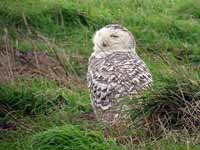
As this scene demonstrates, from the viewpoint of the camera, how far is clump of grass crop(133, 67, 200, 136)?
6266 millimetres

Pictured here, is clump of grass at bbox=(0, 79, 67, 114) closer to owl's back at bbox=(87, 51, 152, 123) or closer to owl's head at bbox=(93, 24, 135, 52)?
owl's back at bbox=(87, 51, 152, 123)

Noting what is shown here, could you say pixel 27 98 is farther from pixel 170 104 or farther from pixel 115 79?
pixel 170 104

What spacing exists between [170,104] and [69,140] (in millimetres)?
944

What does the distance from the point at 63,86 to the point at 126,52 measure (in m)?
1.07

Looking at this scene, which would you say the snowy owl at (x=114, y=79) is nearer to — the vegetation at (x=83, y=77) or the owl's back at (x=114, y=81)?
the owl's back at (x=114, y=81)

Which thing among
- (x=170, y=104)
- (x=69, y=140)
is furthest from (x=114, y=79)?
(x=69, y=140)

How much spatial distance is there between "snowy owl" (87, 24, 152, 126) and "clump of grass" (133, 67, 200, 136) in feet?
0.62

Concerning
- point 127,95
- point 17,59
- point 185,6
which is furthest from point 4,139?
point 185,6

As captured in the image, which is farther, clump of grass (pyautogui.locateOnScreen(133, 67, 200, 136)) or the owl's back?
the owl's back

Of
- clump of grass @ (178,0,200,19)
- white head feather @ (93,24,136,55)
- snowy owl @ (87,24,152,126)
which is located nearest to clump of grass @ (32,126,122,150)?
snowy owl @ (87,24,152,126)

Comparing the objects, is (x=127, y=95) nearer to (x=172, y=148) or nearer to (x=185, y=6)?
(x=172, y=148)

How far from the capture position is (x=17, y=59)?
31.5 feet

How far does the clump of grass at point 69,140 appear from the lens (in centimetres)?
588

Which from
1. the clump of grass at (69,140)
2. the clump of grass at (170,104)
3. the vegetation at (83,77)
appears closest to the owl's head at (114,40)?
the vegetation at (83,77)
